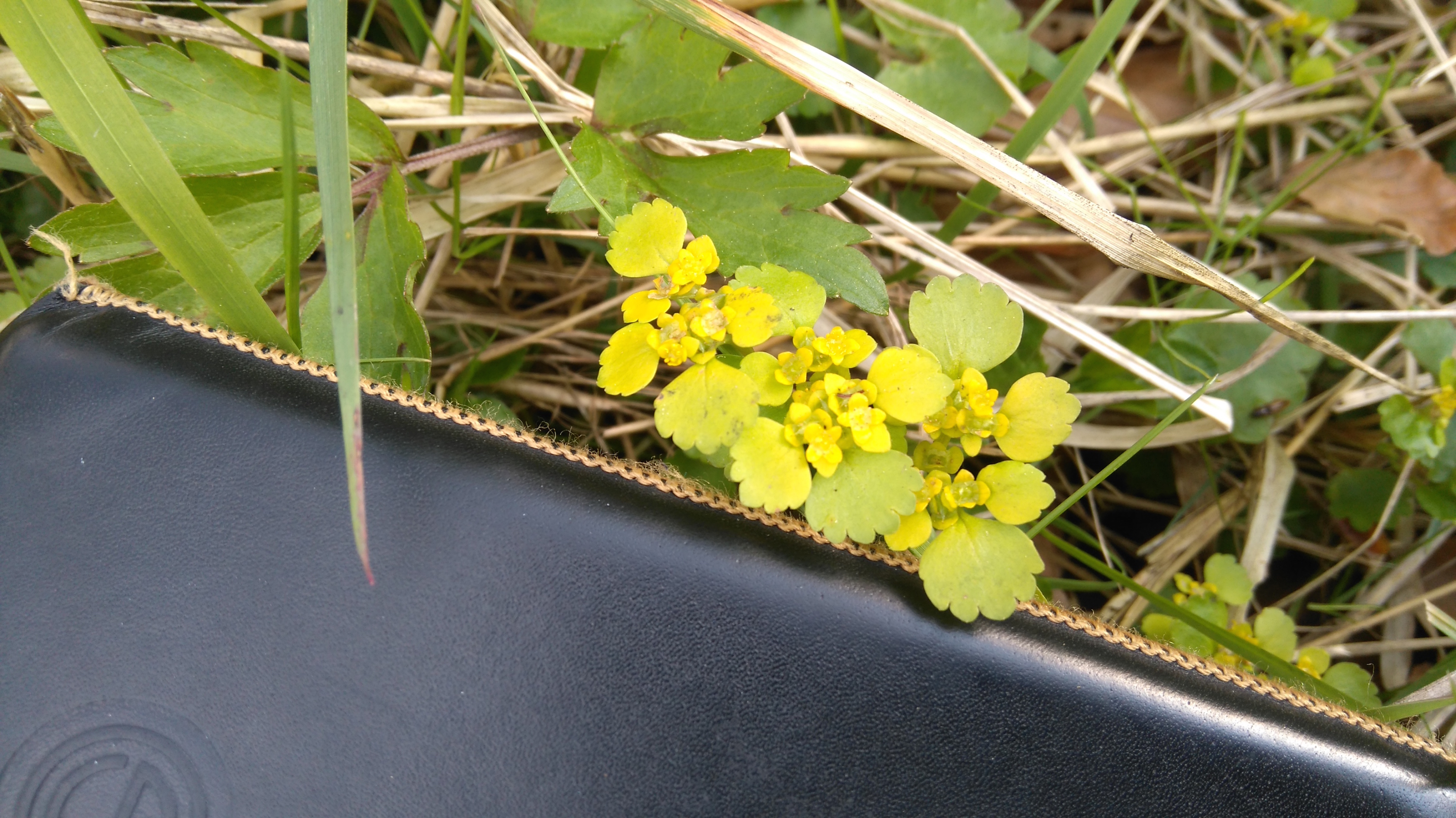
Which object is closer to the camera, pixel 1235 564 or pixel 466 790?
pixel 466 790

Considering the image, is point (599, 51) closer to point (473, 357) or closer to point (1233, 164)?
point (473, 357)

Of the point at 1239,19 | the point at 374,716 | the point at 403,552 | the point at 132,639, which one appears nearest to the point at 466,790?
the point at 374,716

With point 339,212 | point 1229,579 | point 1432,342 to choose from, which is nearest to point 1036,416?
point 1229,579

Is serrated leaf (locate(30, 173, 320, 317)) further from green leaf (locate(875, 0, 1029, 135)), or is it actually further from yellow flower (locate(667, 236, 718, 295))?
green leaf (locate(875, 0, 1029, 135))

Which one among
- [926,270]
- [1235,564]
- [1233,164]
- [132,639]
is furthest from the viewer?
[1233,164]

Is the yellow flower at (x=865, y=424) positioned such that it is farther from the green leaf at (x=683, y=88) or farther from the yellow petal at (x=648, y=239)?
the green leaf at (x=683, y=88)

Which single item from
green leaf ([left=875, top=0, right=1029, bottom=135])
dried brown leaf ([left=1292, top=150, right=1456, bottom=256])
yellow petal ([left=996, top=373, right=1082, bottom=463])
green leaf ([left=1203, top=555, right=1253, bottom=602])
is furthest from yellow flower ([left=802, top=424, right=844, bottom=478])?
dried brown leaf ([left=1292, top=150, right=1456, bottom=256])

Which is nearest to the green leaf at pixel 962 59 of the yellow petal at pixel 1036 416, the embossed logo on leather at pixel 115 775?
the yellow petal at pixel 1036 416
